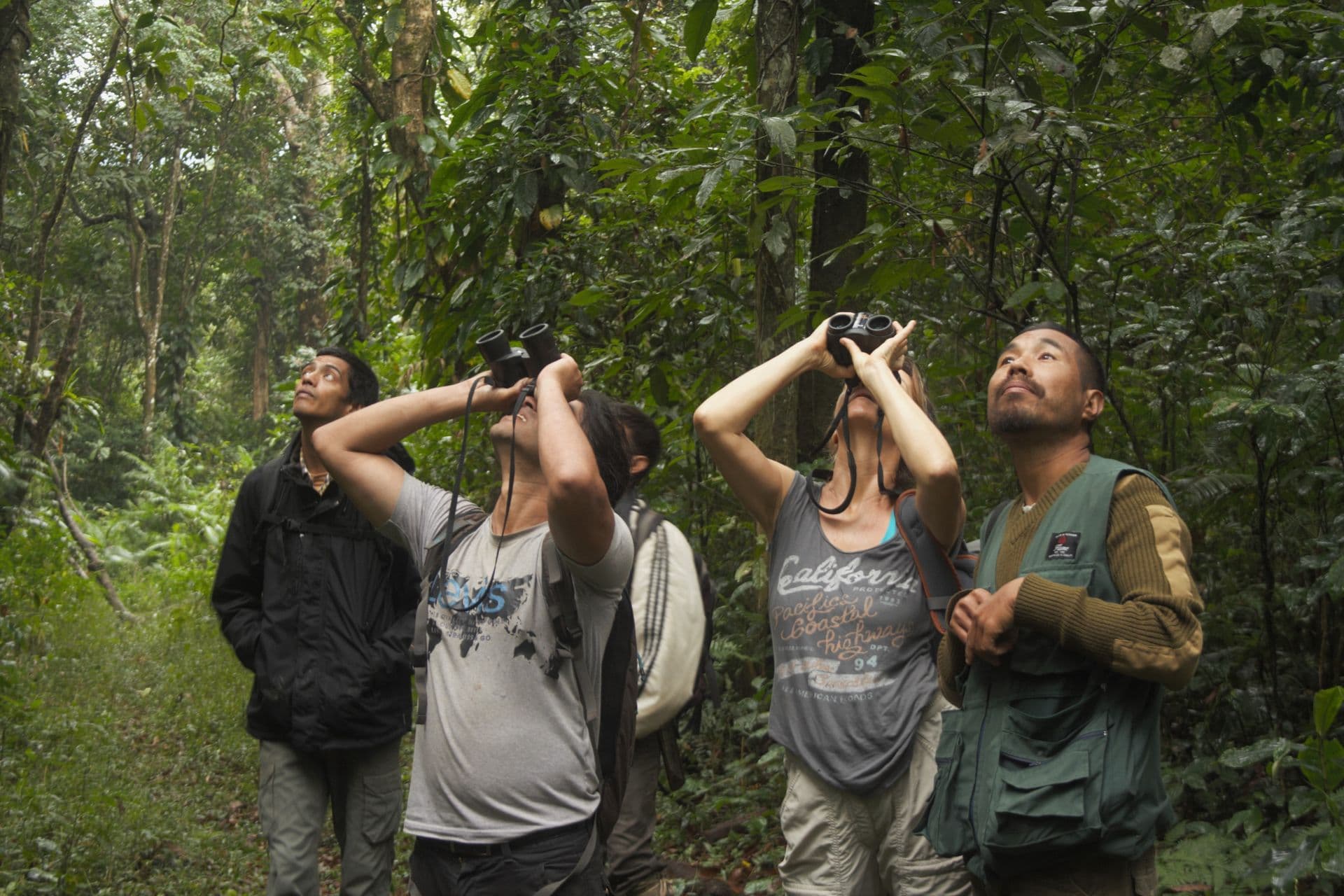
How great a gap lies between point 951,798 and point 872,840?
1.52 ft

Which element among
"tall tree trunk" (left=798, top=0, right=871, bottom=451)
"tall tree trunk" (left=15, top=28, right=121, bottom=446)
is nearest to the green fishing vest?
"tall tree trunk" (left=798, top=0, right=871, bottom=451)

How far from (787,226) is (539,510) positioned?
1.91 meters

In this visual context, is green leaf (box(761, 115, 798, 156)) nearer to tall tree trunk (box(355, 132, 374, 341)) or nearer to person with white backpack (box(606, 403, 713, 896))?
person with white backpack (box(606, 403, 713, 896))

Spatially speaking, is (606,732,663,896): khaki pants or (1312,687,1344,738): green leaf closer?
(1312,687,1344,738): green leaf

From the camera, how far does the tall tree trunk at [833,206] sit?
4.80 m

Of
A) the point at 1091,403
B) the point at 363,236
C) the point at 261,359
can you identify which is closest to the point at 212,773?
the point at 363,236

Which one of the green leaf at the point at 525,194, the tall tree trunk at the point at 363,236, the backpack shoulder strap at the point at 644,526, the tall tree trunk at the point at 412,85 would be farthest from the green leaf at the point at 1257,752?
the tall tree trunk at the point at 363,236

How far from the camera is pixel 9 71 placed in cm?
454

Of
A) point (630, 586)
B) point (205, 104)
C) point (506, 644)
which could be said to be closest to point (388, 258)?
point (205, 104)

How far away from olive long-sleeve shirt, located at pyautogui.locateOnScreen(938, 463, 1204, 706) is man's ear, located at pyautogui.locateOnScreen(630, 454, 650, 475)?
1.76 meters

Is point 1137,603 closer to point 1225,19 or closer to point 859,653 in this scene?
point 859,653

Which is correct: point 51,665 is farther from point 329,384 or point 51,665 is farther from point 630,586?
point 630,586

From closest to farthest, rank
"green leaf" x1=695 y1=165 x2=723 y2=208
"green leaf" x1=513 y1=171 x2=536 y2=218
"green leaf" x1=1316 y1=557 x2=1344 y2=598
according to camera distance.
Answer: "green leaf" x1=1316 y1=557 x2=1344 y2=598 < "green leaf" x1=695 y1=165 x2=723 y2=208 < "green leaf" x1=513 y1=171 x2=536 y2=218

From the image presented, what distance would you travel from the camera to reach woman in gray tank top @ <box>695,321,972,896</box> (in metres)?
2.90
